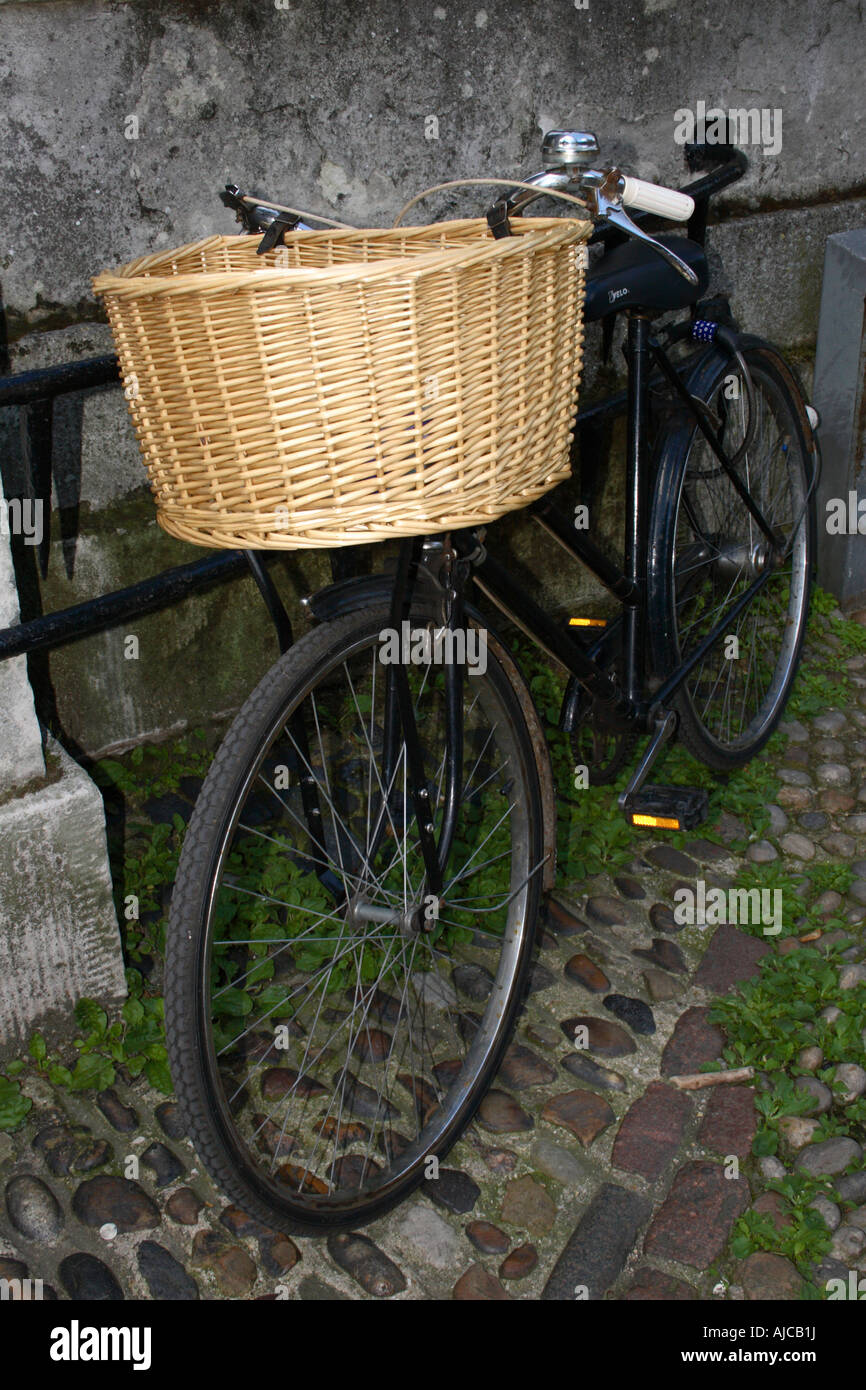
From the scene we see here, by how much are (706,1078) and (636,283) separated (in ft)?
5.86

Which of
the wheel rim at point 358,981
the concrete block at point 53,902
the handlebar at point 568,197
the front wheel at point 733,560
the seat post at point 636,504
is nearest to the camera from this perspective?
the handlebar at point 568,197

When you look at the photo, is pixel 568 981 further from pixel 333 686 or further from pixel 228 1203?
pixel 333 686

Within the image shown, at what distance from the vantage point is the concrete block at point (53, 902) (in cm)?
279

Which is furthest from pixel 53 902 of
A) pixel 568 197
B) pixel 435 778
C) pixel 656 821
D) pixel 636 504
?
pixel 568 197

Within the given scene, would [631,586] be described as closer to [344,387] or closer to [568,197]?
[568,197]

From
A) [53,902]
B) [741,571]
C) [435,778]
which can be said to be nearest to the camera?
Result: [53,902]

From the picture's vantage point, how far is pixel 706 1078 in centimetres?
294

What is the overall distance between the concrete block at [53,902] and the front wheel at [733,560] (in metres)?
1.46

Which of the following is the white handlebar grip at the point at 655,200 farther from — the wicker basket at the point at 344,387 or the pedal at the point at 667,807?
the pedal at the point at 667,807

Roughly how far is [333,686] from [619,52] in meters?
2.10

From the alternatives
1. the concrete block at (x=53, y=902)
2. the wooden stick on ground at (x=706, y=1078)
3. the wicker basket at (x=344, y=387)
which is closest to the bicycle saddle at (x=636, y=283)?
the wicker basket at (x=344, y=387)

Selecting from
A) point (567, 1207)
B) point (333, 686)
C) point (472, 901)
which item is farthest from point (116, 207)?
point (567, 1207)

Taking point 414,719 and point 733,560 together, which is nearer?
point 414,719

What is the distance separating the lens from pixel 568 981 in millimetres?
3230
